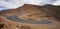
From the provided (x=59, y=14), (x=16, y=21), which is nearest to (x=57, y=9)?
(x=59, y=14)

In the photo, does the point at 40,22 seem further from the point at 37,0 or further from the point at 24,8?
the point at 37,0

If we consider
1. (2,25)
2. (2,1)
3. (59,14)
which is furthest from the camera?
(2,1)

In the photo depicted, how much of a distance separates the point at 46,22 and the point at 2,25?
1.02ft

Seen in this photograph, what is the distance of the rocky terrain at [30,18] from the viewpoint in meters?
0.92

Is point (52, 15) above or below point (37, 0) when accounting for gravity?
below

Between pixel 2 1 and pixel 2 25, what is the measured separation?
0.46 metres

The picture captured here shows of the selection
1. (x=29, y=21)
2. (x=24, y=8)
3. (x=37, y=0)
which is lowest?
(x=29, y=21)

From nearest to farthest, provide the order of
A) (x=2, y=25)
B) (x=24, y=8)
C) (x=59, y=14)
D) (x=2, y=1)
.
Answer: (x=2, y=25) < (x=59, y=14) < (x=24, y=8) < (x=2, y=1)

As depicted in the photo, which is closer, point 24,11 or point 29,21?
point 29,21

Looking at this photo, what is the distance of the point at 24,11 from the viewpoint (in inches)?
44.4

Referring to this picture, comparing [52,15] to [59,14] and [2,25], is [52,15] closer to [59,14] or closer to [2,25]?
[59,14]

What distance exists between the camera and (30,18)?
1013 millimetres

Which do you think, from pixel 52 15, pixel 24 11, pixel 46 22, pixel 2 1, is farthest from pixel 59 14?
pixel 2 1

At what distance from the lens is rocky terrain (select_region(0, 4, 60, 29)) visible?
3.03ft
